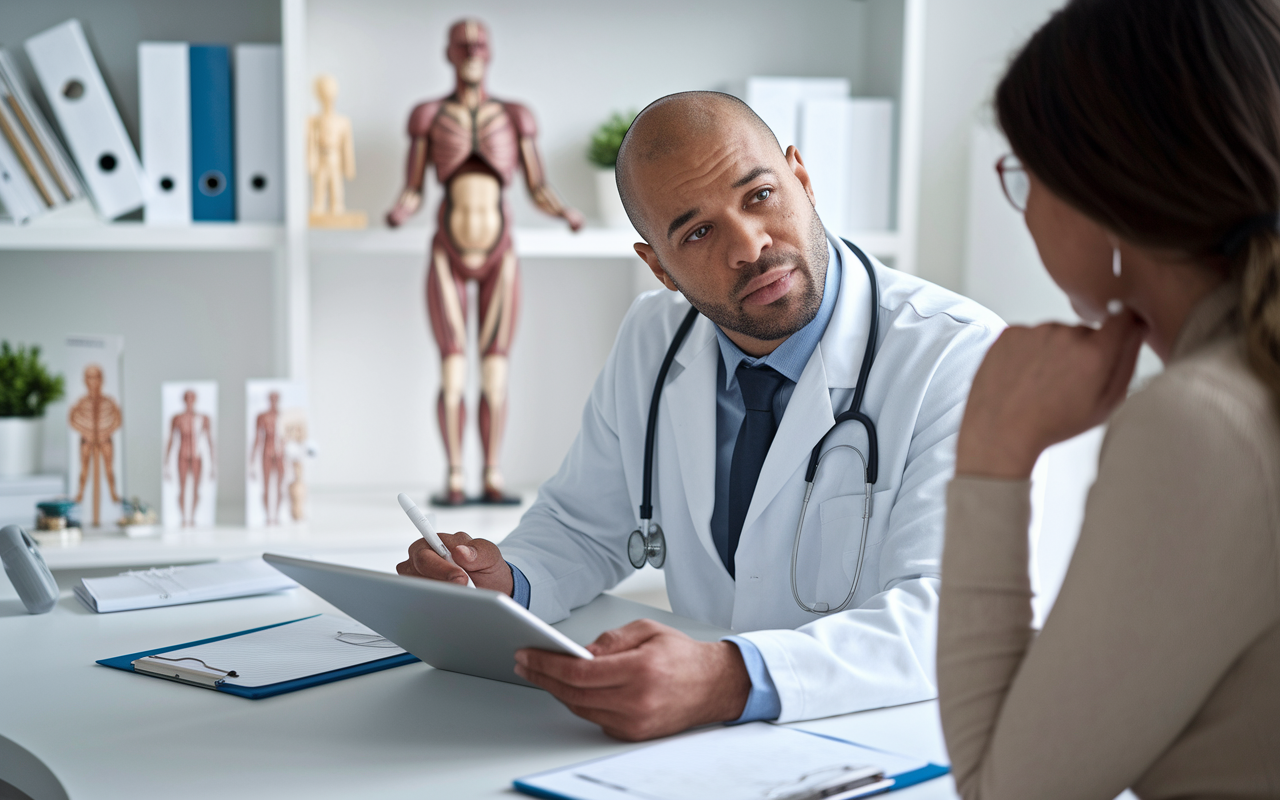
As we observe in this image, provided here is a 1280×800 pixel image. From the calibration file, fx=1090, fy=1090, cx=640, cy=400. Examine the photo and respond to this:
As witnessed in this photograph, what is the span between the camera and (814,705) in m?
0.92

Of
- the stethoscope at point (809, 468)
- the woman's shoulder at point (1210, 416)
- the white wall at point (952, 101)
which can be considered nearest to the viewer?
the woman's shoulder at point (1210, 416)

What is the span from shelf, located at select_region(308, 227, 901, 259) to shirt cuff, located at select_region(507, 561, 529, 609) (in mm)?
1134

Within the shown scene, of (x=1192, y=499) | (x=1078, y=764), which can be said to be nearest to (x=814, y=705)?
(x=1078, y=764)

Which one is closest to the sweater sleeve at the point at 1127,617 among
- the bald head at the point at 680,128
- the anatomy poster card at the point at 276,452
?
the bald head at the point at 680,128

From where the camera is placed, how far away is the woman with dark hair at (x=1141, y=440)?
1.99 ft

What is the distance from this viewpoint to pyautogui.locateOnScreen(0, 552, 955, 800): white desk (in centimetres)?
80

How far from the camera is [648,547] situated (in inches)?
55.2

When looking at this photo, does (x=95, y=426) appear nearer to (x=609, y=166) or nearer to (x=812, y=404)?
(x=609, y=166)

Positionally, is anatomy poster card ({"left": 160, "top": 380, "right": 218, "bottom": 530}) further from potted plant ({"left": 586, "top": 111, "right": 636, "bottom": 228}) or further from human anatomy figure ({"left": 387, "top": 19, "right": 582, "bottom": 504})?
potted plant ({"left": 586, "top": 111, "right": 636, "bottom": 228})

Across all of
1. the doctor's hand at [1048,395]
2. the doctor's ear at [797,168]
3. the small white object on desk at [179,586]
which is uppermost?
the doctor's ear at [797,168]

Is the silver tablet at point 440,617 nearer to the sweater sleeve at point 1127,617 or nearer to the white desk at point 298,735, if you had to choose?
the white desk at point 298,735

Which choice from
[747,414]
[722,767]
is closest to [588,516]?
[747,414]

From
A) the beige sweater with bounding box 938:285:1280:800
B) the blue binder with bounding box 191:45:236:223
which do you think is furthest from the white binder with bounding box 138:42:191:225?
the beige sweater with bounding box 938:285:1280:800

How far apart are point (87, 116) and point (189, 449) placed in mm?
708
